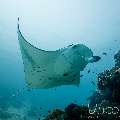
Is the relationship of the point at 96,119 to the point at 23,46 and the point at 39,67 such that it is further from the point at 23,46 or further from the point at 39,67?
the point at 23,46

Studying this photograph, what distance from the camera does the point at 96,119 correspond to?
23.8ft

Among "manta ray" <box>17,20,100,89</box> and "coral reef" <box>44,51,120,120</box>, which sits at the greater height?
"manta ray" <box>17,20,100,89</box>

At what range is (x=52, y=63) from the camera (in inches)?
260

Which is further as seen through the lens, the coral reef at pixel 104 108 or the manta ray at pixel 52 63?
the coral reef at pixel 104 108

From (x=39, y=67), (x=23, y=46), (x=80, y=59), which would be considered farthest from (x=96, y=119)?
(x=23, y=46)

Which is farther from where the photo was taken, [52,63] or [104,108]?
[104,108]

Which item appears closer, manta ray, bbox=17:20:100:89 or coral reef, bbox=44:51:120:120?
manta ray, bbox=17:20:100:89

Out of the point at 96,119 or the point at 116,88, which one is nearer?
the point at 96,119

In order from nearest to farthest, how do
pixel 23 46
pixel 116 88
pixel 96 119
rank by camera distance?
pixel 23 46, pixel 96 119, pixel 116 88

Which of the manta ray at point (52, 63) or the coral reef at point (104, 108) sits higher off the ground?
the manta ray at point (52, 63)

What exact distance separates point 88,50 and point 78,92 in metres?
129

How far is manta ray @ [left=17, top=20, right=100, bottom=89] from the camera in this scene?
21.4 feet

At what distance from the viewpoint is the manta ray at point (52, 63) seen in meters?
6.52

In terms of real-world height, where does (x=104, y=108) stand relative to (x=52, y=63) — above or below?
below
